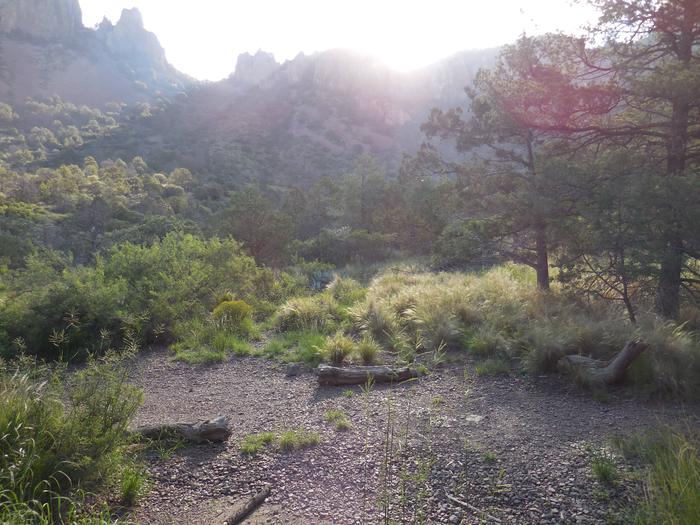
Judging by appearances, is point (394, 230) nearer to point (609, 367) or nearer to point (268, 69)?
point (609, 367)

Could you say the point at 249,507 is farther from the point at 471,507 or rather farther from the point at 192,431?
the point at 471,507

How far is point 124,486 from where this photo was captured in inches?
114

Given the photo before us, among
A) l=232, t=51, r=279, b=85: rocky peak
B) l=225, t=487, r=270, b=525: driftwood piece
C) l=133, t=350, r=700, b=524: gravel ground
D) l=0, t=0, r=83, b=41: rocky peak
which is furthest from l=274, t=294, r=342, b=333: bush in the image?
l=0, t=0, r=83, b=41: rocky peak

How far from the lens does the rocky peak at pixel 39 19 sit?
84750 millimetres

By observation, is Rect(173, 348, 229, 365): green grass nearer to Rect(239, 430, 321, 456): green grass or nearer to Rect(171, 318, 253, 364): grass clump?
Rect(171, 318, 253, 364): grass clump

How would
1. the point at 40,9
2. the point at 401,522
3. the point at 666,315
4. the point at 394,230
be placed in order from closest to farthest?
the point at 401,522, the point at 666,315, the point at 394,230, the point at 40,9

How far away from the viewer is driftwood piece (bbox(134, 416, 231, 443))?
12.5 feet

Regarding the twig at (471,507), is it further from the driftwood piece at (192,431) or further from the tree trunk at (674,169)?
the tree trunk at (674,169)

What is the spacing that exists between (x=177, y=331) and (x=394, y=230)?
47.0ft

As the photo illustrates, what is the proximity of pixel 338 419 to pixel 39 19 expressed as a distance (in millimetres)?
118588

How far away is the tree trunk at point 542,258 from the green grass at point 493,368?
13.4ft

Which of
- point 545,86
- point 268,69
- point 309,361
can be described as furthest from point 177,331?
point 268,69

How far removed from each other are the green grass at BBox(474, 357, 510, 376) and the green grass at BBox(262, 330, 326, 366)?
89.1 inches

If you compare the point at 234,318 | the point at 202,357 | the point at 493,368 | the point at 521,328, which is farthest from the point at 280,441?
the point at 234,318
